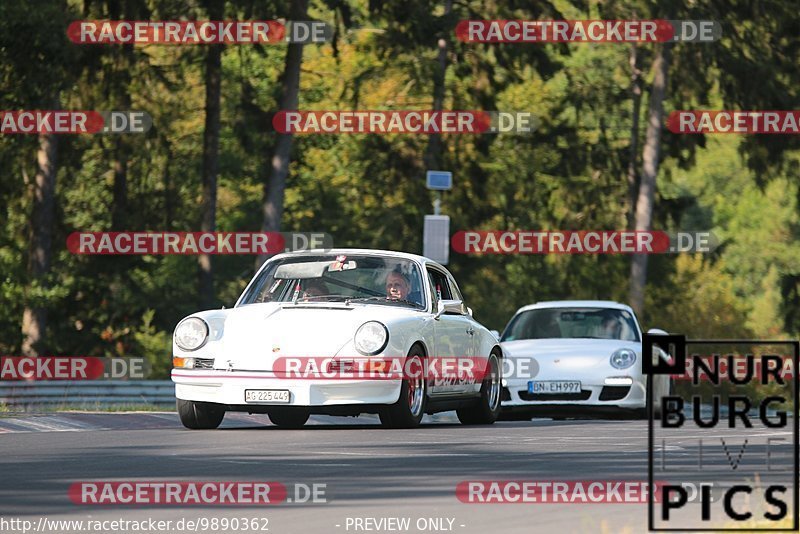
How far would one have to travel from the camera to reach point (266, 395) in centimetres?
1631

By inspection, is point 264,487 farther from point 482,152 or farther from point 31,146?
point 482,152

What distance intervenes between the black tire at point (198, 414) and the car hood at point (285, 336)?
773 millimetres

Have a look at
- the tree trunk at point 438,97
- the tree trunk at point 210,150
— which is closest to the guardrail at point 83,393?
the tree trunk at point 210,150

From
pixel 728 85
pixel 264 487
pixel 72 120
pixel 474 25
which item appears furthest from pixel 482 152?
pixel 264 487

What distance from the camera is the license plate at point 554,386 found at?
21328 mm

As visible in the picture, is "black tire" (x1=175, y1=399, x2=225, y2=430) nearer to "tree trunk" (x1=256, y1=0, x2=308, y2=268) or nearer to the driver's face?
the driver's face

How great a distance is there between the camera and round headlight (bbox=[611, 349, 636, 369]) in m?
21.5

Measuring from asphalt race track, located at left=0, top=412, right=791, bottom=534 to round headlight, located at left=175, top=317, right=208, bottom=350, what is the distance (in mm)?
800

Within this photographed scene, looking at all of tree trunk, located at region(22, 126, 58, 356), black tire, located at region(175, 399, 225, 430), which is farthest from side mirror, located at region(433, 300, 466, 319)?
tree trunk, located at region(22, 126, 58, 356)

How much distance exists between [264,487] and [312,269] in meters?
7.09

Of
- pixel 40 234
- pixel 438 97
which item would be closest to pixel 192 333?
pixel 40 234

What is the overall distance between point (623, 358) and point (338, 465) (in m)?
9.50

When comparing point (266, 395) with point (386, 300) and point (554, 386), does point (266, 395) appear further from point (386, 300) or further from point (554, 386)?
point (554, 386)

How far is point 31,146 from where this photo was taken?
42.7 metres
